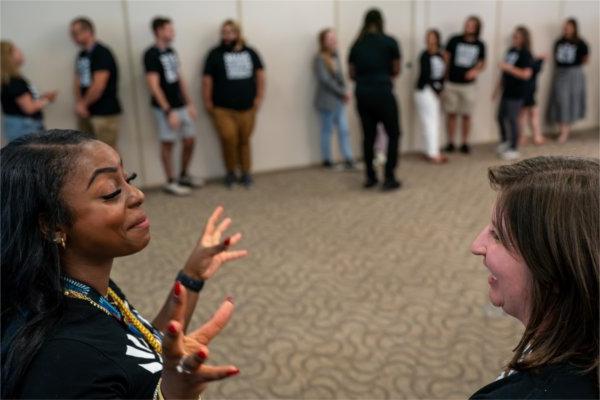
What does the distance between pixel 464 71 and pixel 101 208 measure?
5822 millimetres

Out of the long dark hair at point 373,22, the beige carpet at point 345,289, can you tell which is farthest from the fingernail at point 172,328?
the long dark hair at point 373,22

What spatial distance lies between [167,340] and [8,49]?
437cm

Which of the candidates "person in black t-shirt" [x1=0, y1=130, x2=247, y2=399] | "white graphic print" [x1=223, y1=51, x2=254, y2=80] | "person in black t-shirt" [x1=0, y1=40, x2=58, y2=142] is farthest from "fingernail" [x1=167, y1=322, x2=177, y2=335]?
"white graphic print" [x1=223, y1=51, x2=254, y2=80]

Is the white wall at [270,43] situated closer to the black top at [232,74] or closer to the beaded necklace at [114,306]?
the black top at [232,74]

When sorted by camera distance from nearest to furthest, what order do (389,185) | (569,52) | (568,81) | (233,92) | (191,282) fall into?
1. (191,282)
2. (389,185)
3. (233,92)
4. (569,52)
5. (568,81)

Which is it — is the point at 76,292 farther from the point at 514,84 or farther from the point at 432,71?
the point at 514,84

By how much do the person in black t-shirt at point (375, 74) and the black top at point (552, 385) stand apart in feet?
13.6

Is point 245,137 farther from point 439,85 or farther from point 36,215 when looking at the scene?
point 36,215

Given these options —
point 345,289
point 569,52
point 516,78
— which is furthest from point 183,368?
point 569,52

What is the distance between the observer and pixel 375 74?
4789 millimetres

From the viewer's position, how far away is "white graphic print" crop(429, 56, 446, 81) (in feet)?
19.8

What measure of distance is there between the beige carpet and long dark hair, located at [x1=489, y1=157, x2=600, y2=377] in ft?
5.05

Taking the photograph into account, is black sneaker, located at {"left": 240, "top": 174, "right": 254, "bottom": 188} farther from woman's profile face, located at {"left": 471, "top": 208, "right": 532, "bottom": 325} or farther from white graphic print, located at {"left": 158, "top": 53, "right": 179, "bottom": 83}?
woman's profile face, located at {"left": 471, "top": 208, "right": 532, "bottom": 325}

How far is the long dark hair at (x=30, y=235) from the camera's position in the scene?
1.01 metres
